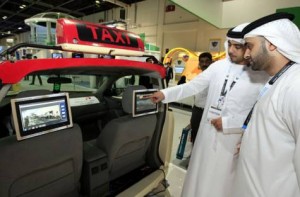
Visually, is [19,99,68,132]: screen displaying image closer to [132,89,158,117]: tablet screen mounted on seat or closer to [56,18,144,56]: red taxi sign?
[56,18,144,56]: red taxi sign

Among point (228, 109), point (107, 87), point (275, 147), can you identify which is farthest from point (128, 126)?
point (107, 87)

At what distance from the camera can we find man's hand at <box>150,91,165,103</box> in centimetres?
179

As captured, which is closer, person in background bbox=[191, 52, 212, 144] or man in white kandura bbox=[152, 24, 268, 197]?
man in white kandura bbox=[152, 24, 268, 197]

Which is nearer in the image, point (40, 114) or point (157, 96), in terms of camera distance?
point (40, 114)

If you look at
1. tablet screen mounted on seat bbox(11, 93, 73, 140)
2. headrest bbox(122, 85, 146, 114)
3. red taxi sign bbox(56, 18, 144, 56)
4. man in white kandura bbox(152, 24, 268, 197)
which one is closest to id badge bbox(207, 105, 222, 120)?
man in white kandura bbox(152, 24, 268, 197)

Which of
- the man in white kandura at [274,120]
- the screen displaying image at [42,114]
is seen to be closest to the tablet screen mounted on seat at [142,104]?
the screen displaying image at [42,114]

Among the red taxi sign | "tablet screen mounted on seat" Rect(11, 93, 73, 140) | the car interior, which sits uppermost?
the red taxi sign

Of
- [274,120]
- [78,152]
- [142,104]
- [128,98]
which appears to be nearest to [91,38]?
[128,98]

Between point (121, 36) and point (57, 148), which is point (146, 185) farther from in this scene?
point (121, 36)

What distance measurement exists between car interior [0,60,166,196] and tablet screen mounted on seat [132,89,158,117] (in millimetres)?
17

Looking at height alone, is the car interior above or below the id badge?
below

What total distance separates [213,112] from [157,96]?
0.50m

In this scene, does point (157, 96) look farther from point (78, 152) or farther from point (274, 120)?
point (274, 120)

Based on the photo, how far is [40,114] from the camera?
1.08 metres
